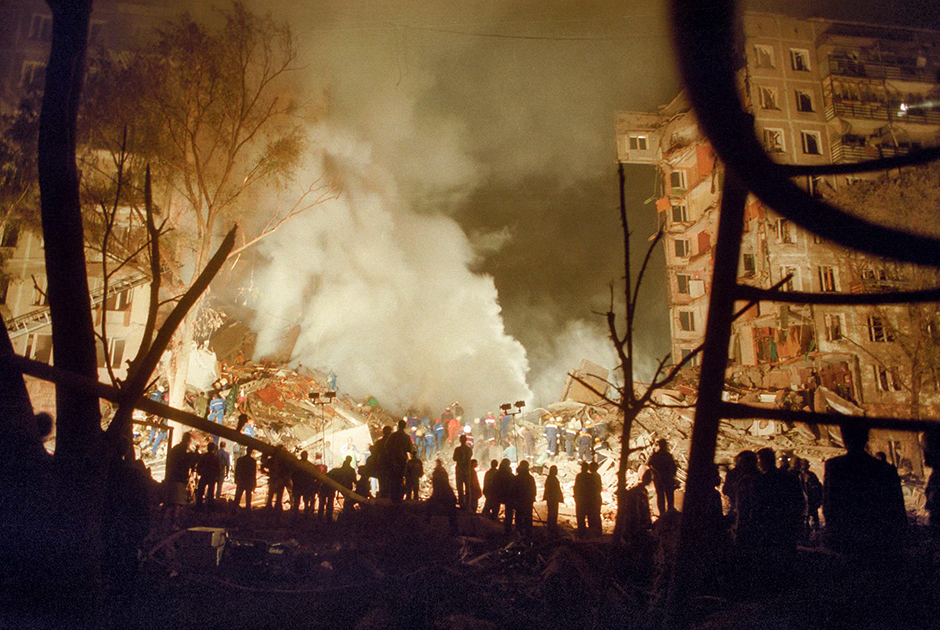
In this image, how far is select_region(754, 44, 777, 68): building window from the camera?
1326 inches

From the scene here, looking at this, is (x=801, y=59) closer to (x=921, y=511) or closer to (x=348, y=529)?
(x=921, y=511)

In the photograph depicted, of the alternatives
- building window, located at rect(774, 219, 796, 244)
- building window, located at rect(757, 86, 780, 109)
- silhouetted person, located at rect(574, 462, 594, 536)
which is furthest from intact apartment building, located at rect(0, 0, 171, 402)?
building window, located at rect(757, 86, 780, 109)

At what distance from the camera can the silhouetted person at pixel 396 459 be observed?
9.22 meters

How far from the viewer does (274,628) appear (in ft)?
16.5

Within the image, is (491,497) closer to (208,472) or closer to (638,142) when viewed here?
(208,472)

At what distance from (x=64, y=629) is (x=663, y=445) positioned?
8.95 meters

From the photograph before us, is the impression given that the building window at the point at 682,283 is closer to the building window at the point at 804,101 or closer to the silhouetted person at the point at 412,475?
the building window at the point at 804,101

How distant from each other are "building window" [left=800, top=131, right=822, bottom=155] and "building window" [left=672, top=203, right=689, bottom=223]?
793 centimetres

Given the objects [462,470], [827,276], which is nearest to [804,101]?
[827,276]

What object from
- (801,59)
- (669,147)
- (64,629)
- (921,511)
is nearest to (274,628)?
(64,629)

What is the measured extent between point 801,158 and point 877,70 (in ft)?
25.8

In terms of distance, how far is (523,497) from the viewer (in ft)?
31.1

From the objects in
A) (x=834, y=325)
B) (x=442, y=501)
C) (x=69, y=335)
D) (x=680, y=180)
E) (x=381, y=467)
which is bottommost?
(x=442, y=501)

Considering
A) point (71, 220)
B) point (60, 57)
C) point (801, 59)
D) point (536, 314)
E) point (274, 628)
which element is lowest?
point (274, 628)
